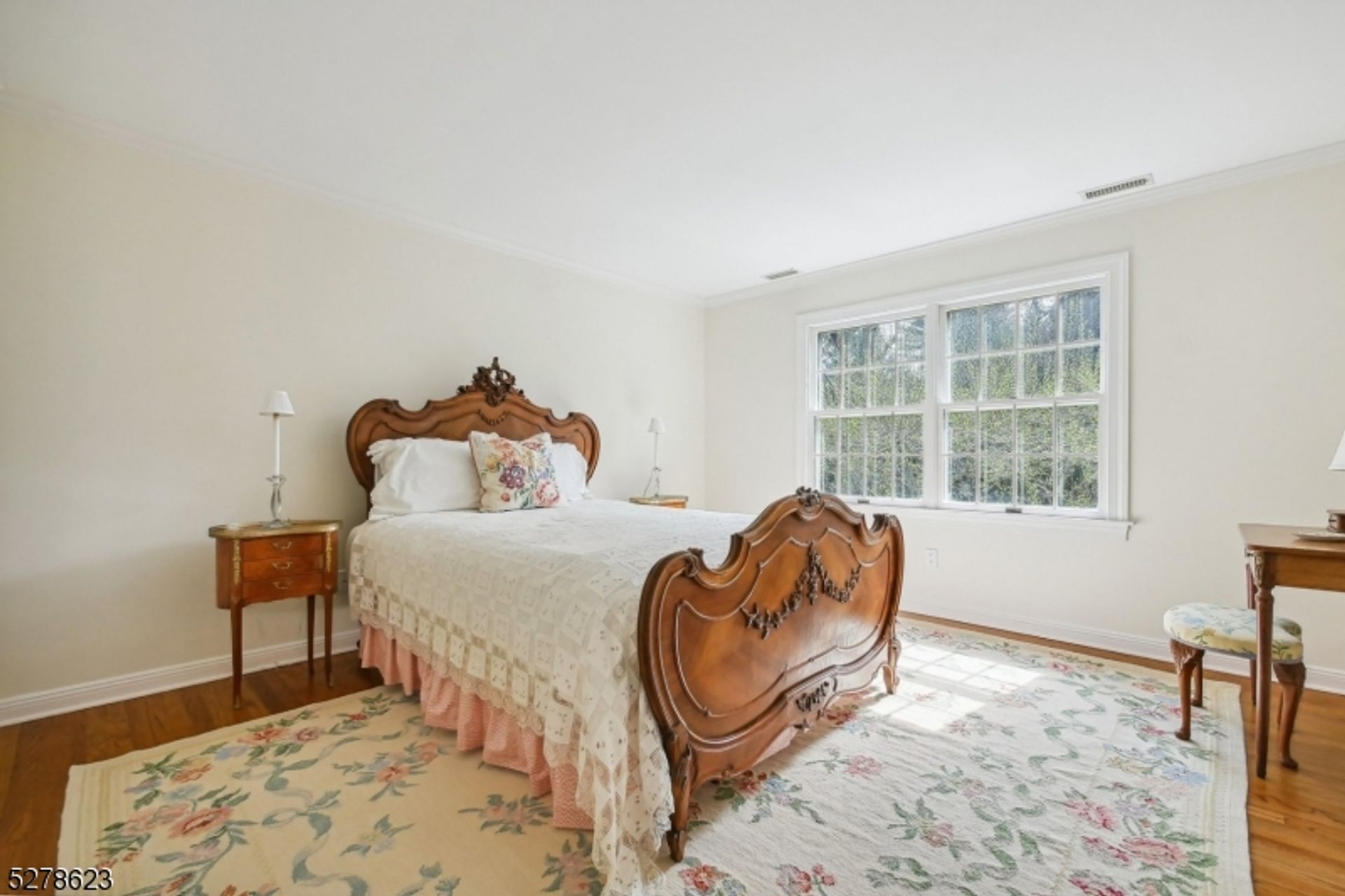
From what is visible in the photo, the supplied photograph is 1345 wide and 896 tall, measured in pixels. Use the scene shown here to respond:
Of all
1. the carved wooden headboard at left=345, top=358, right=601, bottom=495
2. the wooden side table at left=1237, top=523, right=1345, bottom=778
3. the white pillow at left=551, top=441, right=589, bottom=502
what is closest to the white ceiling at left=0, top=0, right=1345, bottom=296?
the carved wooden headboard at left=345, top=358, right=601, bottom=495

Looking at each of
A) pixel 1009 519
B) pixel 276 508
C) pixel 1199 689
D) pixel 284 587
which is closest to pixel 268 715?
pixel 284 587

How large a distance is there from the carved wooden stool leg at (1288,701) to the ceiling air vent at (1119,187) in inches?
A: 92.7

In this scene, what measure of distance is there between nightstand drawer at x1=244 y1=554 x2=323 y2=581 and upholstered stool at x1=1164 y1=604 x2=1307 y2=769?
368 cm

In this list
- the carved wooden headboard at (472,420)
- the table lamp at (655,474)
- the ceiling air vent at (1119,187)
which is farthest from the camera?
the table lamp at (655,474)

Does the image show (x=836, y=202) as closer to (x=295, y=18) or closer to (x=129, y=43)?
(x=295, y=18)

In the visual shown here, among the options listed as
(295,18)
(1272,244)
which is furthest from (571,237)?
(1272,244)

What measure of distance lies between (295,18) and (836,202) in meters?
2.58

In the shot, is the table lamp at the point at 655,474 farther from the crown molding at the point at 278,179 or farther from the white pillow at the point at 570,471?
the crown molding at the point at 278,179

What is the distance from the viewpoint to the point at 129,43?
2.05 metres

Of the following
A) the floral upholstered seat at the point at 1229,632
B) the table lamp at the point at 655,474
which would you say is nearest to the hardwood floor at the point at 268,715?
the floral upholstered seat at the point at 1229,632

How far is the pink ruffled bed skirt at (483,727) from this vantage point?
172 centimetres

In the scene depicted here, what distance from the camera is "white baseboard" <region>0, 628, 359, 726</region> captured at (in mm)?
2404

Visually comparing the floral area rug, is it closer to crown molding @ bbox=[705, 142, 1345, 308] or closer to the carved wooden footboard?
the carved wooden footboard

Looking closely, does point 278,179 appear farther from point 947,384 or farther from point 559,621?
point 947,384
